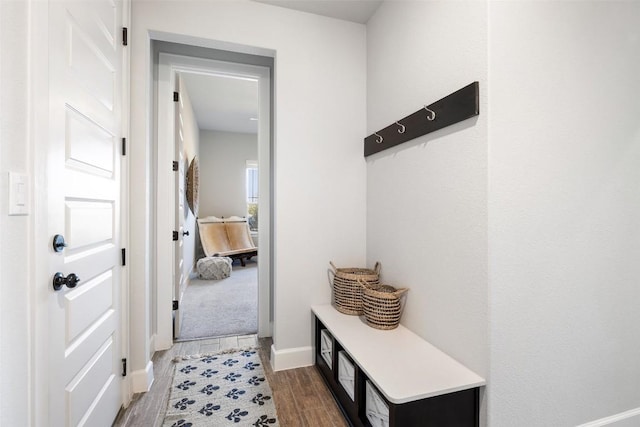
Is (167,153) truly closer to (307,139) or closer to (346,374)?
(307,139)

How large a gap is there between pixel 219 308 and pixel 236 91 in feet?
9.89

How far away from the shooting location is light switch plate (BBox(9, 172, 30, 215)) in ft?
2.79

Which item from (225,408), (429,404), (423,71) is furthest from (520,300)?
(225,408)

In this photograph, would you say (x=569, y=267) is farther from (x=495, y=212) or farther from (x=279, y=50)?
(x=279, y=50)

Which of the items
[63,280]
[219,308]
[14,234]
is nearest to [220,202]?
[219,308]

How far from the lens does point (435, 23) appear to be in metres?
1.56

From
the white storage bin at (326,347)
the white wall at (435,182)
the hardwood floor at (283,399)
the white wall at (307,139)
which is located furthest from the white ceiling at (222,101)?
the hardwood floor at (283,399)

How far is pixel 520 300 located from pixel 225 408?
5.36ft


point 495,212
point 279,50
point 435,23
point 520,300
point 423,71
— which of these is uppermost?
point 279,50

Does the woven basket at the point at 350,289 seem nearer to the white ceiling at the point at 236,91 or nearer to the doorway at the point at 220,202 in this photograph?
the doorway at the point at 220,202

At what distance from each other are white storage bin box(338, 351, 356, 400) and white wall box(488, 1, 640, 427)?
64 centimetres

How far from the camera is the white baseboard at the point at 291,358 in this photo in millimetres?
2125

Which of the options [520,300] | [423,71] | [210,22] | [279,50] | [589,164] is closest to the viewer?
[520,300]

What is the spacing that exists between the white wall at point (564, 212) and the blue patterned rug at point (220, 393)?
1.23m
